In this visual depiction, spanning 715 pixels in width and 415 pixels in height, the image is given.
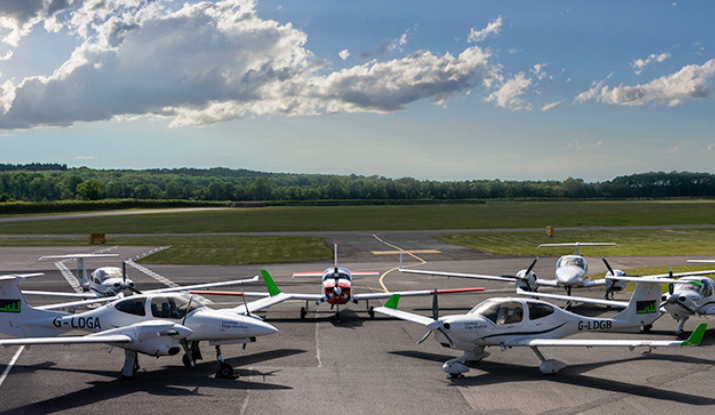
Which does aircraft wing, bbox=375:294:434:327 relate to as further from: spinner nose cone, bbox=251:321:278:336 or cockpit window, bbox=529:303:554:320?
spinner nose cone, bbox=251:321:278:336

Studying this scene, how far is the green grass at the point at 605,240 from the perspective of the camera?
175ft

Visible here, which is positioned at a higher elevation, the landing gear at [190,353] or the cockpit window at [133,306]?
the cockpit window at [133,306]

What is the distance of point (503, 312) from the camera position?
663 inches

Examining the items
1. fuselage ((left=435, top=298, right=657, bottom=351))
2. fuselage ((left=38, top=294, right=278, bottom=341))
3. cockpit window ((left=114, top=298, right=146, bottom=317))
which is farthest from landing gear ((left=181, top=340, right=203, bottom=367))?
fuselage ((left=435, top=298, right=657, bottom=351))

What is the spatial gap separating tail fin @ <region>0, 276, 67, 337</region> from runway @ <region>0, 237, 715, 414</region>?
3.69 feet

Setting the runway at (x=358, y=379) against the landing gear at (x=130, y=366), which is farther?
the landing gear at (x=130, y=366)

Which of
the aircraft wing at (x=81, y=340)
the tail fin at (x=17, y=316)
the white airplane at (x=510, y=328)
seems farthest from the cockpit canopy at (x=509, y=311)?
the tail fin at (x=17, y=316)

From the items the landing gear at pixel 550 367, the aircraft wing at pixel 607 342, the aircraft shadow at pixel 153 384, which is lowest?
the aircraft shadow at pixel 153 384

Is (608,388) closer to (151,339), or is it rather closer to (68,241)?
(151,339)

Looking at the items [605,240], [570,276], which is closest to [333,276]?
[570,276]

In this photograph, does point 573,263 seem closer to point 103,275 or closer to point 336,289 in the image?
point 336,289

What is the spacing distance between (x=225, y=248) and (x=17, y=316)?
134ft

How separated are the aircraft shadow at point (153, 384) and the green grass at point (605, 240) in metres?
40.9

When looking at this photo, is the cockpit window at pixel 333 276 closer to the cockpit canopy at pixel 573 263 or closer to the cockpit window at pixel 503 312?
the cockpit window at pixel 503 312
